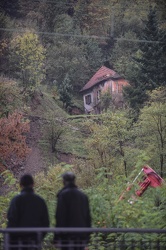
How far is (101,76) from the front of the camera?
218ft

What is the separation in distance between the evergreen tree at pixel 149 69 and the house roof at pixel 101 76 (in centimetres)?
1326

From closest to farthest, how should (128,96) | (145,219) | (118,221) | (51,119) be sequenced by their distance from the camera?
(145,219) → (118,221) → (51,119) → (128,96)

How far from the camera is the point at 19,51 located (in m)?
54.3

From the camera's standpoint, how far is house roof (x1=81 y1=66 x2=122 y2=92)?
65000 millimetres

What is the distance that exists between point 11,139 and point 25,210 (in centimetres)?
3314

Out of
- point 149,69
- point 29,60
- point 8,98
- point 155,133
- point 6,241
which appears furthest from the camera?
point 29,60

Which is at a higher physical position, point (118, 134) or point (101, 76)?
point (101, 76)

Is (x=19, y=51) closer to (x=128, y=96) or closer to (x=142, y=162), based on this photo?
(x=128, y=96)

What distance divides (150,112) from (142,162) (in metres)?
23.9

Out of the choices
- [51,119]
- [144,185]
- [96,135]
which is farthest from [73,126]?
[144,185]

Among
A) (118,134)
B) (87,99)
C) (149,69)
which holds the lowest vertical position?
(118,134)

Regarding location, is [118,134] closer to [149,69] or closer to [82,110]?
[149,69]

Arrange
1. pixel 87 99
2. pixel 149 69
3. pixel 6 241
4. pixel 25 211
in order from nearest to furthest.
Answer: pixel 6 241, pixel 25 211, pixel 149 69, pixel 87 99

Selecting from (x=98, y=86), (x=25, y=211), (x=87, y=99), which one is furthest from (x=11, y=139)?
(x=25, y=211)
